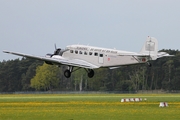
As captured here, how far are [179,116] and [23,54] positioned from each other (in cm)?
2980

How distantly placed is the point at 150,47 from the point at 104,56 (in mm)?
6207

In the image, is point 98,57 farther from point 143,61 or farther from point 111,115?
point 111,115

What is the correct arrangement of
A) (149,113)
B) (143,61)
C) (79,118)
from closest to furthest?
(79,118), (149,113), (143,61)

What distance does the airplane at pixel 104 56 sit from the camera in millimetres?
86125

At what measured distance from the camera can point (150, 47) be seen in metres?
86.9

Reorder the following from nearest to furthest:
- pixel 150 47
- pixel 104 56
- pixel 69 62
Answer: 1. pixel 150 47
2. pixel 104 56
3. pixel 69 62

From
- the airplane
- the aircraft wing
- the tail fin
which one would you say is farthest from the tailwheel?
the tail fin

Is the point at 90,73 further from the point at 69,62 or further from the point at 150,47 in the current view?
the point at 150,47

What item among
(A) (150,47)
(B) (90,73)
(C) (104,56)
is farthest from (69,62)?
(A) (150,47)

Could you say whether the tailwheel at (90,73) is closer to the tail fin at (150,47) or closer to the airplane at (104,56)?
the airplane at (104,56)

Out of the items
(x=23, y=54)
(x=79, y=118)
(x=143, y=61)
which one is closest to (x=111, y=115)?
(x=79, y=118)

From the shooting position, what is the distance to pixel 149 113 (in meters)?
72.1

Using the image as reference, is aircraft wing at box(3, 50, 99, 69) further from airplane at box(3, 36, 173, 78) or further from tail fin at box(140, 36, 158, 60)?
tail fin at box(140, 36, 158, 60)

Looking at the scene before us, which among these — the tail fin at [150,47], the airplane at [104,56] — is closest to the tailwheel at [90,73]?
the airplane at [104,56]
